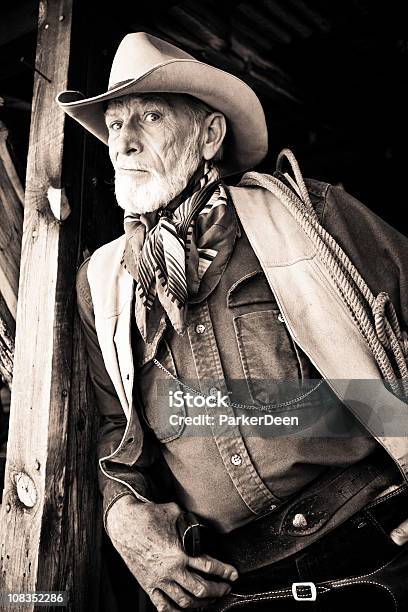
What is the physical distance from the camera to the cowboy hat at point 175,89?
1.98 metres

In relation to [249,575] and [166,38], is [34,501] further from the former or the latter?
[166,38]

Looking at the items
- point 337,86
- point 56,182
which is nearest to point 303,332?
point 56,182

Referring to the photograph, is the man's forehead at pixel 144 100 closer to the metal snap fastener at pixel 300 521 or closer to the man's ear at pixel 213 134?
the man's ear at pixel 213 134

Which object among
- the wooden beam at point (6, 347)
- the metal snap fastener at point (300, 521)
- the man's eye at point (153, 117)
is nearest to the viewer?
the metal snap fastener at point (300, 521)

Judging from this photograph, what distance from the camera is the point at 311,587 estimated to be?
178cm

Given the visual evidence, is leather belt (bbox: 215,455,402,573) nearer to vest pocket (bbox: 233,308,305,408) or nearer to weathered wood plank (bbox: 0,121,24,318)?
vest pocket (bbox: 233,308,305,408)

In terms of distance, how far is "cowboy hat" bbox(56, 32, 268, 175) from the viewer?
1.98 metres

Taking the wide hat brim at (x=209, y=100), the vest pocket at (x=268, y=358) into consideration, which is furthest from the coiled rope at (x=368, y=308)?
the wide hat brim at (x=209, y=100)

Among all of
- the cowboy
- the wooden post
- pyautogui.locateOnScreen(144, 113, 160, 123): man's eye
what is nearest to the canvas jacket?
the cowboy

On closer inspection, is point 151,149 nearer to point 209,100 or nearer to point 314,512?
point 209,100

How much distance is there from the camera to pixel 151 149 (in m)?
2.04

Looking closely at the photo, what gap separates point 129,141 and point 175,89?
0.22 metres

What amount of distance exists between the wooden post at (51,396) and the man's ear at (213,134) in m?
0.46

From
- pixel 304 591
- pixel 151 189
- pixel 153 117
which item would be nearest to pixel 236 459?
pixel 304 591
